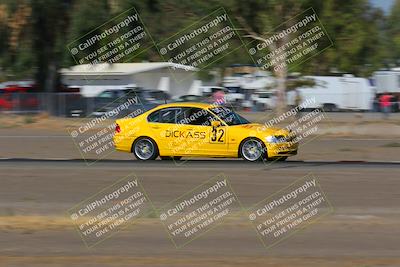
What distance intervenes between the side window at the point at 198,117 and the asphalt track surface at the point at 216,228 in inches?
37.8

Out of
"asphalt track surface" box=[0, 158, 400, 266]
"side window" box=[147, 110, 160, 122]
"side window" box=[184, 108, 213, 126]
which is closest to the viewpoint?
"asphalt track surface" box=[0, 158, 400, 266]

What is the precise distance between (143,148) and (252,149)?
2.69 m

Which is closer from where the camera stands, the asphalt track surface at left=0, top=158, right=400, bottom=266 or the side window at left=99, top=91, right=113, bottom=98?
the asphalt track surface at left=0, top=158, right=400, bottom=266

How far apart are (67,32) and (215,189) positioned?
26.8 metres

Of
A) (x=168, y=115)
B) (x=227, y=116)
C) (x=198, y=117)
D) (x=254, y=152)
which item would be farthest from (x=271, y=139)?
(x=168, y=115)

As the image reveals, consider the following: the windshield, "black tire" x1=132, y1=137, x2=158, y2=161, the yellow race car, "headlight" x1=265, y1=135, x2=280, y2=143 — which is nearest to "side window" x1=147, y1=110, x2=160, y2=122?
the yellow race car

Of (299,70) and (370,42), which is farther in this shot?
(370,42)

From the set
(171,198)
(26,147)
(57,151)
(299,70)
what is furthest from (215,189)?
(299,70)

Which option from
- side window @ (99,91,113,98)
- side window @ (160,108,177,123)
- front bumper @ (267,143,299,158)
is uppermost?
side window @ (99,91,113,98)

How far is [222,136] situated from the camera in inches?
759

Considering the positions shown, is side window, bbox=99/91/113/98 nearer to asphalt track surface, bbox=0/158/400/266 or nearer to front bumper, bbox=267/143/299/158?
asphalt track surface, bbox=0/158/400/266

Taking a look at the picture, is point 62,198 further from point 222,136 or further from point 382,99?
point 382,99

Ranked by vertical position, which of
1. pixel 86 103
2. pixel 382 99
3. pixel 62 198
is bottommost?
pixel 382 99

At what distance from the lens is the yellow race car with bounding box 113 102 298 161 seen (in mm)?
19220
